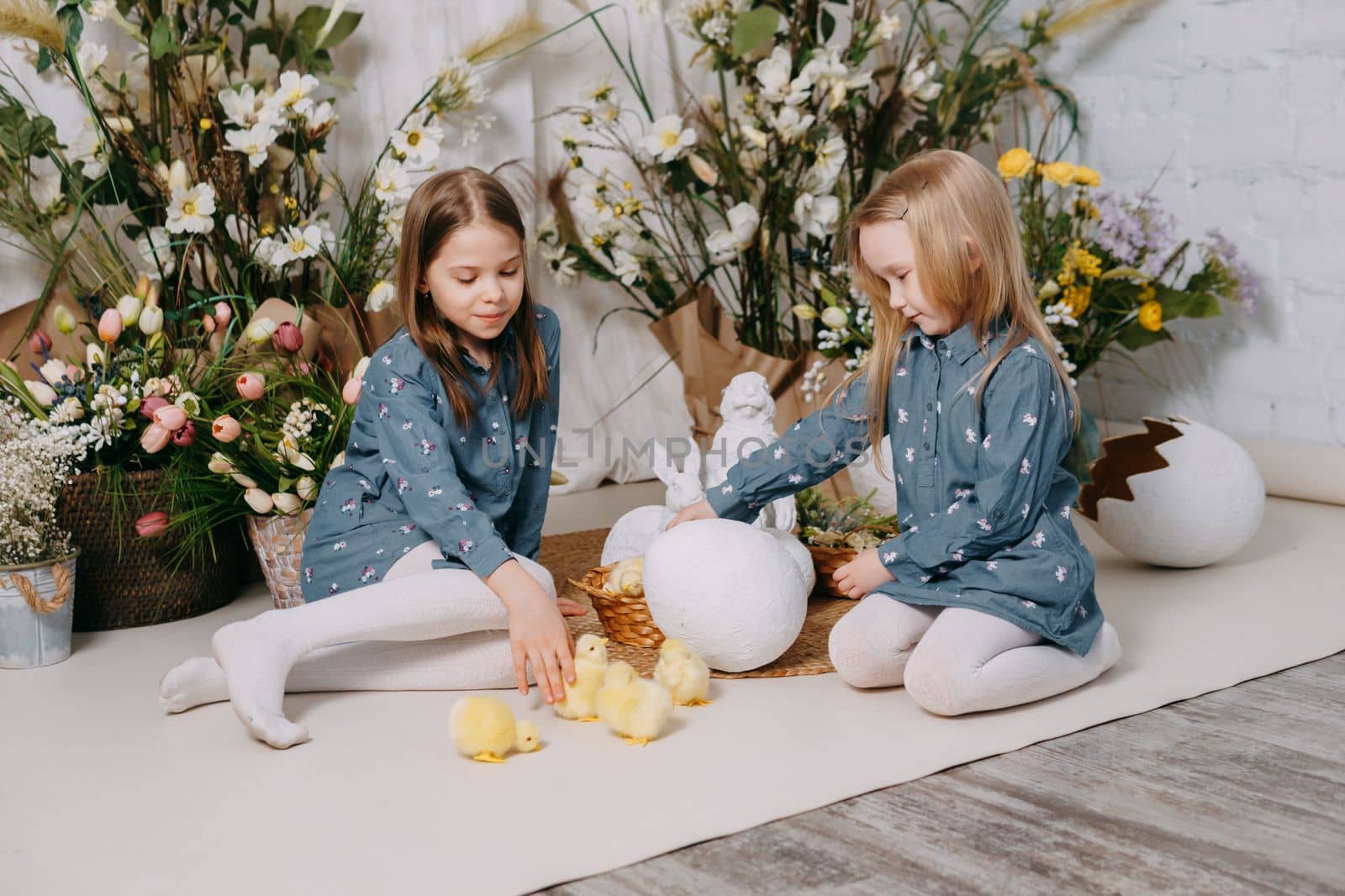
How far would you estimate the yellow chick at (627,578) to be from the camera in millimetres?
1854

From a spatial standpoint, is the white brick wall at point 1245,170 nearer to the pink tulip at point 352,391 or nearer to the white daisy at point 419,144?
the white daisy at point 419,144

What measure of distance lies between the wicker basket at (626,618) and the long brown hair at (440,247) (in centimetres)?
31

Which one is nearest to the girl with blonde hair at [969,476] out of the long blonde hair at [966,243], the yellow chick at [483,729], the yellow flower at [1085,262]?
the long blonde hair at [966,243]

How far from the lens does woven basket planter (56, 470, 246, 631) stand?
6.61 ft

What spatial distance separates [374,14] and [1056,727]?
79.8 inches

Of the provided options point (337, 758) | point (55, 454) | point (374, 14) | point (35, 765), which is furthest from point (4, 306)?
point (337, 758)

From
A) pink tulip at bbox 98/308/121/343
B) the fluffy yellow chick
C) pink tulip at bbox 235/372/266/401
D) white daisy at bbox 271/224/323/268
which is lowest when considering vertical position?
the fluffy yellow chick

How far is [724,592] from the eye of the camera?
167 cm

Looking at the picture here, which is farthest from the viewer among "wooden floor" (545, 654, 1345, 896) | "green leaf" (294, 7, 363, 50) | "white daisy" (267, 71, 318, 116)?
"green leaf" (294, 7, 363, 50)

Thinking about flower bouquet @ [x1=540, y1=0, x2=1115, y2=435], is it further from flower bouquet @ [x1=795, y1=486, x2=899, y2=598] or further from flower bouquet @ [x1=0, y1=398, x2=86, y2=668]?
flower bouquet @ [x1=0, y1=398, x2=86, y2=668]

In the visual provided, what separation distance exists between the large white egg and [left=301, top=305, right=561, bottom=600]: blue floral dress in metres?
0.22

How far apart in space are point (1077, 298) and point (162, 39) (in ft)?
5.65

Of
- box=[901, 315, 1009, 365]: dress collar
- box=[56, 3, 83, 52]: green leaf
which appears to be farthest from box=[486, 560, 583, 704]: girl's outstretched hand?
box=[56, 3, 83, 52]: green leaf

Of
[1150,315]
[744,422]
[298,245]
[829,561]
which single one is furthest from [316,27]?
[1150,315]
